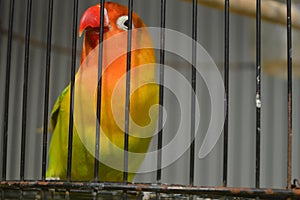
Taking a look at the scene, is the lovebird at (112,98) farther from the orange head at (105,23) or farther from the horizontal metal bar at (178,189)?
the horizontal metal bar at (178,189)

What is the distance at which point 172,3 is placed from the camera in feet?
5.79

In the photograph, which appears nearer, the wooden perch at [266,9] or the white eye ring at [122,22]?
the white eye ring at [122,22]

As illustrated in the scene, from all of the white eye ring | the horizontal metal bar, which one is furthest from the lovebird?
the horizontal metal bar

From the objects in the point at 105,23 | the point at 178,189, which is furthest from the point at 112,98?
the point at 178,189

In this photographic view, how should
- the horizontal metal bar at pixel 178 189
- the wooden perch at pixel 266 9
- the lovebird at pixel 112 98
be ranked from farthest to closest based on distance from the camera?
the wooden perch at pixel 266 9, the lovebird at pixel 112 98, the horizontal metal bar at pixel 178 189

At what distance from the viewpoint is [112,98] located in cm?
94

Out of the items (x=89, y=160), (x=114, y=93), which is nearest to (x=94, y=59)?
(x=114, y=93)

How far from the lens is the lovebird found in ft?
3.09

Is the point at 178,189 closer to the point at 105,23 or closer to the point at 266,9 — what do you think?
the point at 105,23

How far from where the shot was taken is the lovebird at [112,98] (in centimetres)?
94

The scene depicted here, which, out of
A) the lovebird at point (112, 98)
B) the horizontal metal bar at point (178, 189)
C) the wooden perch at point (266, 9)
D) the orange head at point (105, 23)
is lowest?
the horizontal metal bar at point (178, 189)

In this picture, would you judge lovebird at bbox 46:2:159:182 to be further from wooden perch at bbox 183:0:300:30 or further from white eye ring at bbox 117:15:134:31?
wooden perch at bbox 183:0:300:30

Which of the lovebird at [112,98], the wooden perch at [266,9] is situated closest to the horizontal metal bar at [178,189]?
the lovebird at [112,98]

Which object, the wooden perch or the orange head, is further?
the wooden perch
